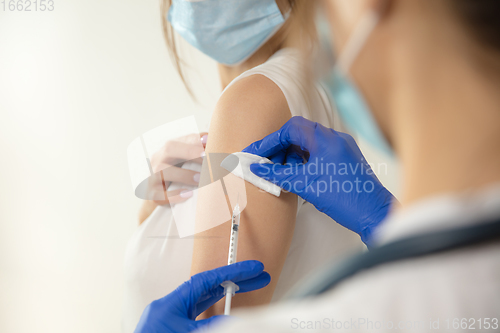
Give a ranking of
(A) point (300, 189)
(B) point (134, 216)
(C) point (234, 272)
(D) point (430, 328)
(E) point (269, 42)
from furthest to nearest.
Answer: (B) point (134, 216), (E) point (269, 42), (A) point (300, 189), (C) point (234, 272), (D) point (430, 328)

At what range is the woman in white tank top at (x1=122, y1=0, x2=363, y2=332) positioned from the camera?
2.48ft

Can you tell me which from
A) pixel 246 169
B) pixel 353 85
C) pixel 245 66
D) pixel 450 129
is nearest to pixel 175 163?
pixel 246 169

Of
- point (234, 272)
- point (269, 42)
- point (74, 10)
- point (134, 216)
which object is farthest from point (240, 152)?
point (74, 10)

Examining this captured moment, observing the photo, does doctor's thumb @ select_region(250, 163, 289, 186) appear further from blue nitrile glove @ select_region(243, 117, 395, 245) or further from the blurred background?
the blurred background

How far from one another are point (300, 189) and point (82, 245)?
1.67 meters

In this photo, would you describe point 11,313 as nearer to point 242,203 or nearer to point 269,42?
point 242,203

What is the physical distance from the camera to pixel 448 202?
9.5 inches

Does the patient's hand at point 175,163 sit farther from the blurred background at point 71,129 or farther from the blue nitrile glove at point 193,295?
the blurred background at point 71,129

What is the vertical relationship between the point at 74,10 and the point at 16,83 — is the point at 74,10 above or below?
above

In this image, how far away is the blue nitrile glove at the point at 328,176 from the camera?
805 millimetres

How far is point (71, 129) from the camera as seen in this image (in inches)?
78.0

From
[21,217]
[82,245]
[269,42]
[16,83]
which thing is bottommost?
[82,245]

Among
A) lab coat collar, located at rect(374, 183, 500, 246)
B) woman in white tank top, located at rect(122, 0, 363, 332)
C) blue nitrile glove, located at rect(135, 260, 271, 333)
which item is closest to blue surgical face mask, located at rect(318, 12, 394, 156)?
lab coat collar, located at rect(374, 183, 500, 246)

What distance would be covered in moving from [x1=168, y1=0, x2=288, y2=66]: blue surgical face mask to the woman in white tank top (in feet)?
0.19
